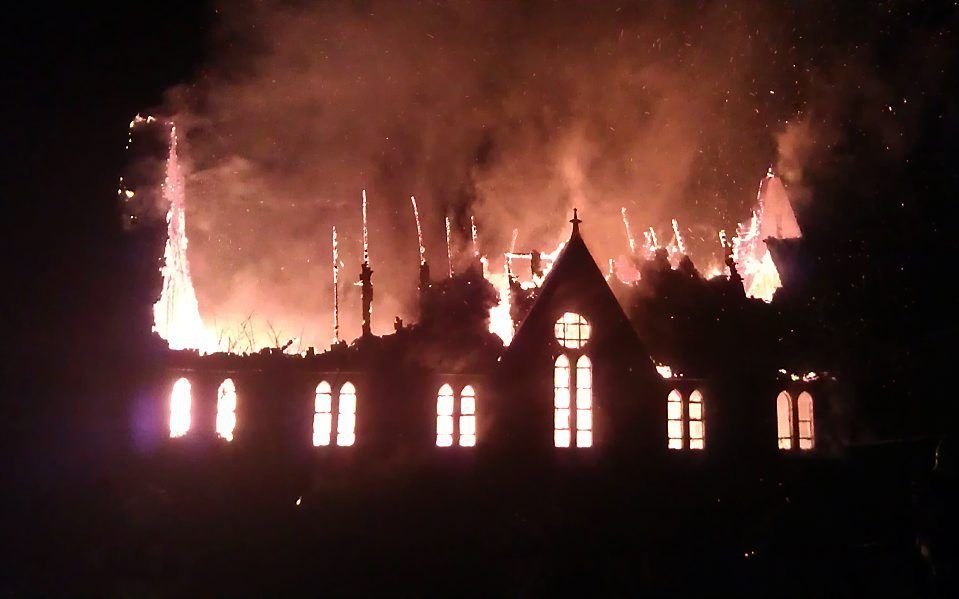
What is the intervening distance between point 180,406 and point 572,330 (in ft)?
55.0

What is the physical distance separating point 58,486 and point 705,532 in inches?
1022

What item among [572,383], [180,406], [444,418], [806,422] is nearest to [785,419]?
[806,422]

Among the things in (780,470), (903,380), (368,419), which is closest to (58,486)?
(368,419)

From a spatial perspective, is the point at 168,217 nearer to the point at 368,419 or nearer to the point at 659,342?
the point at 368,419

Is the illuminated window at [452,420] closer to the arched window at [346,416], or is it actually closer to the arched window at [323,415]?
the arched window at [346,416]

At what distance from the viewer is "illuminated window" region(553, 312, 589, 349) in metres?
34.5

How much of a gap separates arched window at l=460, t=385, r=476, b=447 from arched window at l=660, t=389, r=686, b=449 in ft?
28.1

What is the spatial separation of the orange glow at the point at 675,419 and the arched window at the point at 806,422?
5.66 meters

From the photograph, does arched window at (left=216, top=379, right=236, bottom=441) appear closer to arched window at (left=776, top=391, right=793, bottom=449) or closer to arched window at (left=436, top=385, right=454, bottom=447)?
arched window at (left=436, top=385, right=454, bottom=447)

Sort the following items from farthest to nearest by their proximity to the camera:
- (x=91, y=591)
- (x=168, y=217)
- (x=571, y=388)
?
(x=168, y=217) → (x=571, y=388) → (x=91, y=591)

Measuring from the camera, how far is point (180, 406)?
109 ft

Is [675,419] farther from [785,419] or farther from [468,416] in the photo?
[468,416]

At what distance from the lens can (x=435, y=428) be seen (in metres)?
33.7

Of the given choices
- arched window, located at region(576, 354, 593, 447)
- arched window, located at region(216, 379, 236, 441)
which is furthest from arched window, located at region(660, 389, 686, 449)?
arched window, located at region(216, 379, 236, 441)
